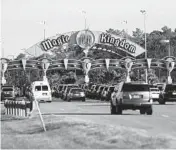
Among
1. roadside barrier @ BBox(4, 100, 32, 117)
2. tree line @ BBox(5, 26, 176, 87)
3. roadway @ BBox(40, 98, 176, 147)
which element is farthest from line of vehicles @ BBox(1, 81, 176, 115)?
tree line @ BBox(5, 26, 176, 87)

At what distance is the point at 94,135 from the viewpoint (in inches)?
765

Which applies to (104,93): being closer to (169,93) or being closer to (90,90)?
(90,90)

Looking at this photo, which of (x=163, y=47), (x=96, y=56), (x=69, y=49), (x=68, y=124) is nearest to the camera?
(x=68, y=124)

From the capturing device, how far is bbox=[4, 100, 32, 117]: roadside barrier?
3642 cm

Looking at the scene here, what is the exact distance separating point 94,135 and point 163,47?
142 m

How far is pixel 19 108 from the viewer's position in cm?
3778

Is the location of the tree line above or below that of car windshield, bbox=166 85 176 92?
above

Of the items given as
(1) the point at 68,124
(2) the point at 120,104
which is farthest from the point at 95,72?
(1) the point at 68,124

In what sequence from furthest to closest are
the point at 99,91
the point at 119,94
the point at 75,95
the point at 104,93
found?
the point at 99,91 → the point at 104,93 → the point at 75,95 → the point at 119,94

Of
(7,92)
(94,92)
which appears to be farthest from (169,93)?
(94,92)

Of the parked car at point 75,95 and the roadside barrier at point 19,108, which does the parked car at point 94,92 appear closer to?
the parked car at point 75,95

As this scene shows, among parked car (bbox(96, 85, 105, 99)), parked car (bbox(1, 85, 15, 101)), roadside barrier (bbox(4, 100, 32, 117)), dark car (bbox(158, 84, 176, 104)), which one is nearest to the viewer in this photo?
roadside barrier (bbox(4, 100, 32, 117))

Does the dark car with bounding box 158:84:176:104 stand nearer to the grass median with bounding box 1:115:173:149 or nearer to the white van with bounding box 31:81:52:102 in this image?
the white van with bounding box 31:81:52:102

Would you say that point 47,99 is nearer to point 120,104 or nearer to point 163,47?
point 120,104
